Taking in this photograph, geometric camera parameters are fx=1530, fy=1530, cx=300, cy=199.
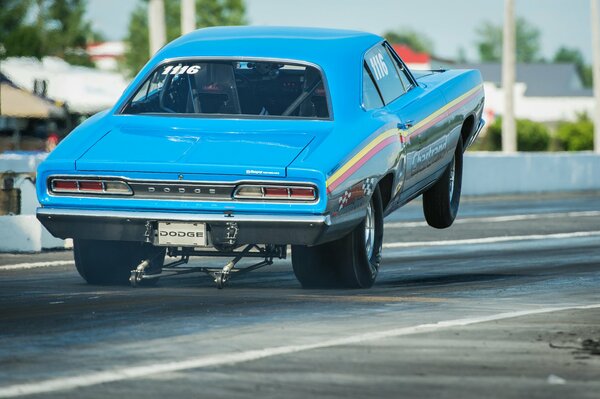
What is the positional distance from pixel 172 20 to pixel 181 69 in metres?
146

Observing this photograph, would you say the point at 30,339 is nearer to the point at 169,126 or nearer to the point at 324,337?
the point at 324,337

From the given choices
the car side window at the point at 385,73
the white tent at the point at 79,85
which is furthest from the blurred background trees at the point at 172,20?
the car side window at the point at 385,73

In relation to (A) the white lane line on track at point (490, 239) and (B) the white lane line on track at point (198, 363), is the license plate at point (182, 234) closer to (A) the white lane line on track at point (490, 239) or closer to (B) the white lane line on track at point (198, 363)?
(B) the white lane line on track at point (198, 363)

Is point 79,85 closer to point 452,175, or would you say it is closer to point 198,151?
point 452,175

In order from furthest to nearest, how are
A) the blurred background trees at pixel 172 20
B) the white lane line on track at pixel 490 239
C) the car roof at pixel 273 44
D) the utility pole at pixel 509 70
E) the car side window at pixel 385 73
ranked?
the blurred background trees at pixel 172 20
the utility pole at pixel 509 70
the white lane line on track at pixel 490 239
the car side window at pixel 385 73
the car roof at pixel 273 44

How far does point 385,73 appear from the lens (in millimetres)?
11953

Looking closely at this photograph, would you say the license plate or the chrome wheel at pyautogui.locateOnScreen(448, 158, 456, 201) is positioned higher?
the license plate

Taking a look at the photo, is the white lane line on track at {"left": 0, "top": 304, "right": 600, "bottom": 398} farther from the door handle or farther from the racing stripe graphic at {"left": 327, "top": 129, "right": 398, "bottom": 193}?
the door handle

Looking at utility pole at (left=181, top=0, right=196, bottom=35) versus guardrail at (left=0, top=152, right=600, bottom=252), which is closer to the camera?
guardrail at (left=0, top=152, right=600, bottom=252)

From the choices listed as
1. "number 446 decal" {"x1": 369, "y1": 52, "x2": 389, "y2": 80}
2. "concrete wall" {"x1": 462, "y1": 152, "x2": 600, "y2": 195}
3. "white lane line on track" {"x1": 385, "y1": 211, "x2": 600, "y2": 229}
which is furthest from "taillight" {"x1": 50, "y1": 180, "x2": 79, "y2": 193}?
"concrete wall" {"x1": 462, "y1": 152, "x2": 600, "y2": 195}

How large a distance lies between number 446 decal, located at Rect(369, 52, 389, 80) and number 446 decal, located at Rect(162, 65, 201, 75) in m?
1.36

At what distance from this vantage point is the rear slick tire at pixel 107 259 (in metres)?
11.2

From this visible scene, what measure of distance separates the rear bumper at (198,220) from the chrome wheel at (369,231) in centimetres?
103

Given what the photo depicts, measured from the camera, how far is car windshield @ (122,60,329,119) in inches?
432
